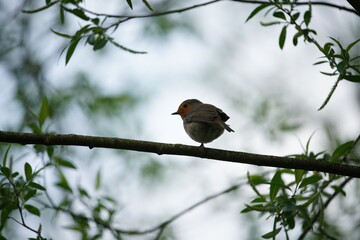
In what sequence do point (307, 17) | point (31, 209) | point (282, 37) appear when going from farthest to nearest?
point (282, 37), point (31, 209), point (307, 17)

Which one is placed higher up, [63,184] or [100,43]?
[100,43]

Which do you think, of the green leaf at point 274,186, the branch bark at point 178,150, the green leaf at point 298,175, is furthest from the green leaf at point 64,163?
the green leaf at point 298,175

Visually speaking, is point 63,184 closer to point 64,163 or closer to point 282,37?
point 64,163

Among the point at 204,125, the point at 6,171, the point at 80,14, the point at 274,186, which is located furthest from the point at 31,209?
the point at 204,125

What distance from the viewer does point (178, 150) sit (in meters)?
3.23

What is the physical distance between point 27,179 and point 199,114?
2.11 metres

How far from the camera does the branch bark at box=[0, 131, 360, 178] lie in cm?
299

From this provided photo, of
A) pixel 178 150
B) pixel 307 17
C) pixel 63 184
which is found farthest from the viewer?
pixel 63 184

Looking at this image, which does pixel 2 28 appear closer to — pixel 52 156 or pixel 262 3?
pixel 52 156

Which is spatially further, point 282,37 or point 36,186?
point 282,37

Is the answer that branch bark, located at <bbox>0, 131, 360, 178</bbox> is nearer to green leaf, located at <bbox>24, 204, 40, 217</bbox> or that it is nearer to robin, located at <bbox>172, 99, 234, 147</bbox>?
green leaf, located at <bbox>24, 204, 40, 217</bbox>

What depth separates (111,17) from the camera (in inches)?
142

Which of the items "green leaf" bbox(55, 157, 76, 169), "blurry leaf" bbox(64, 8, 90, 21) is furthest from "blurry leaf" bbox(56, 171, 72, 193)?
"blurry leaf" bbox(64, 8, 90, 21)

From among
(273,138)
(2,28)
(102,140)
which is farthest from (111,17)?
(273,138)
